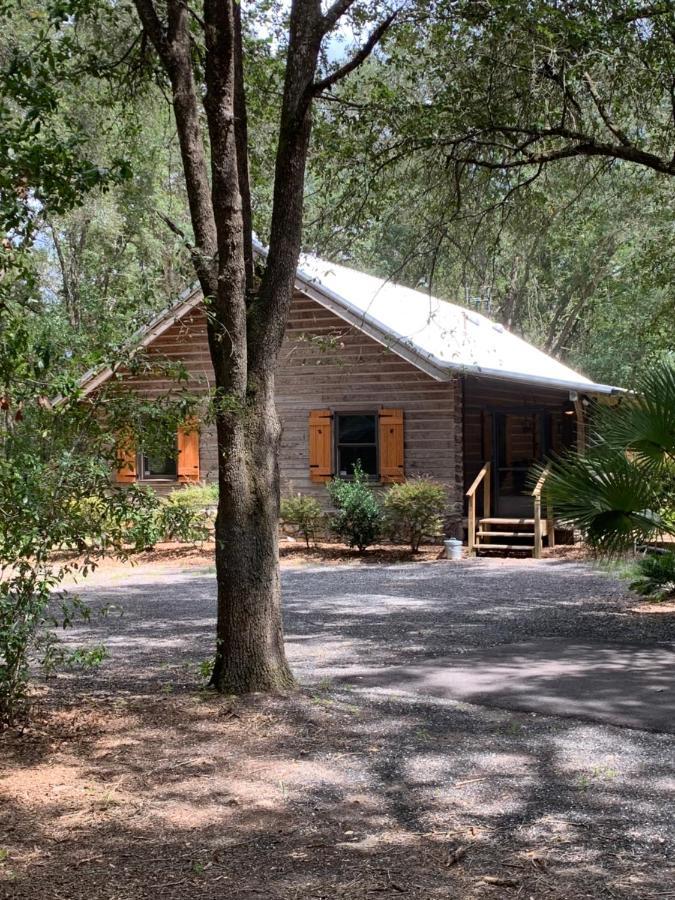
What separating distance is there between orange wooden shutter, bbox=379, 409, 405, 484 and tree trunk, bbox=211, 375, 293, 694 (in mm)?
12159

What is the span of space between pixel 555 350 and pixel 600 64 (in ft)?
116

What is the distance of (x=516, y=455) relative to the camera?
925 inches

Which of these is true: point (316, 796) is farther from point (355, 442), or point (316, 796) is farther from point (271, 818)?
point (355, 442)

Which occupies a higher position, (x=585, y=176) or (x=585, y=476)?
(x=585, y=176)

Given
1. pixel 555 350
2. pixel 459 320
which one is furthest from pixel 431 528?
pixel 555 350

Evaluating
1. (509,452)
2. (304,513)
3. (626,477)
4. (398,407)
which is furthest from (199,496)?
(626,477)

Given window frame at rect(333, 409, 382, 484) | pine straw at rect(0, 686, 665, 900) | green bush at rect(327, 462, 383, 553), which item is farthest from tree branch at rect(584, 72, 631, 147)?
window frame at rect(333, 409, 382, 484)

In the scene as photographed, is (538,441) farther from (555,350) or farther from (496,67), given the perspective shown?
(555,350)

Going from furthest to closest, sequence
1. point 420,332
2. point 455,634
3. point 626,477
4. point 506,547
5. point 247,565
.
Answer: point 420,332 → point 506,547 → point 455,634 → point 626,477 → point 247,565

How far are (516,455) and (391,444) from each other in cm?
519

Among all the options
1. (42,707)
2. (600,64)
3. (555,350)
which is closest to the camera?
(42,707)

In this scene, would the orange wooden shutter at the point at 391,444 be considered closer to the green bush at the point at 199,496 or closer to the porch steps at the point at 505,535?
the porch steps at the point at 505,535

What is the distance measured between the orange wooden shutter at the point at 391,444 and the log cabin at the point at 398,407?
1.0 inches

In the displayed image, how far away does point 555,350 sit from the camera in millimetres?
44688
